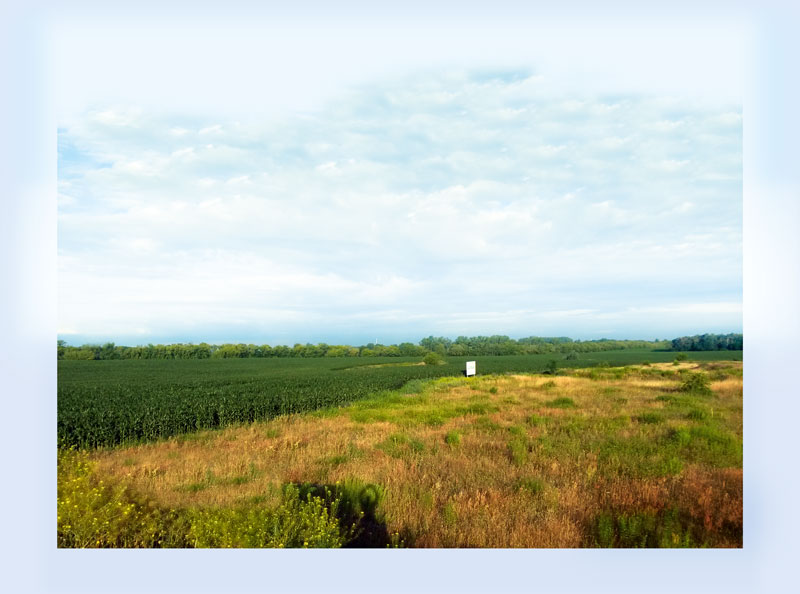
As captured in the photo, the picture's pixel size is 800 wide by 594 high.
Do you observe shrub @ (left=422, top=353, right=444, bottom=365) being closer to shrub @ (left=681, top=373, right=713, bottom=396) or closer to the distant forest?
the distant forest

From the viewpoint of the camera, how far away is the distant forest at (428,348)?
4.66 metres

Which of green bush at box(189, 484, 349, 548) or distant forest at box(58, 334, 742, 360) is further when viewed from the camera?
distant forest at box(58, 334, 742, 360)

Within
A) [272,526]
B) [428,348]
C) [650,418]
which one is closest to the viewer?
[272,526]

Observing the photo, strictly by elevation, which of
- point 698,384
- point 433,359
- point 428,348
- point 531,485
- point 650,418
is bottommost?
point 531,485

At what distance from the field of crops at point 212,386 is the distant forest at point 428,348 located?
0.27 ft

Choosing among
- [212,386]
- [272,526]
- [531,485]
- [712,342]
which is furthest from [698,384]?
[212,386]

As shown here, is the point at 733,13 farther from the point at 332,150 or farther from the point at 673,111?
the point at 332,150

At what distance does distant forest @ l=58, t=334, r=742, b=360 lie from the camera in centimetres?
466

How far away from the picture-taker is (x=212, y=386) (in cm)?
526

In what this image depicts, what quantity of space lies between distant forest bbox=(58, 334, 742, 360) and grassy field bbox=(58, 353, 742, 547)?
0.26m

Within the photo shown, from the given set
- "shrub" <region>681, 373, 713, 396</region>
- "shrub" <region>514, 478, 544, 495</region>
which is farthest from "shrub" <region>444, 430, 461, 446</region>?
"shrub" <region>681, 373, 713, 396</region>

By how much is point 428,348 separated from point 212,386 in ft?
8.88

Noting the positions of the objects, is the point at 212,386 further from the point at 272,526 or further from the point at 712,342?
the point at 712,342

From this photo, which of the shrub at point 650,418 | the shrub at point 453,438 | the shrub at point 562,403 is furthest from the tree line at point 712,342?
the shrub at point 453,438
